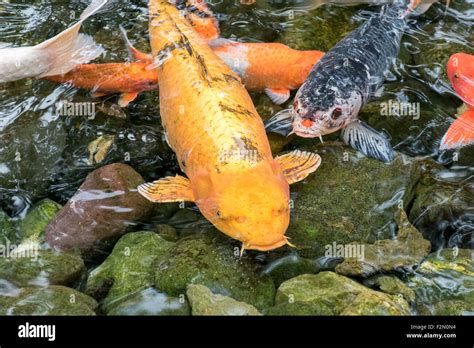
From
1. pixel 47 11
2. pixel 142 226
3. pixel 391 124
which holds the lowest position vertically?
pixel 142 226

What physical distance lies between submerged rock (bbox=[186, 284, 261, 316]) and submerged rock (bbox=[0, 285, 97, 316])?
836 millimetres

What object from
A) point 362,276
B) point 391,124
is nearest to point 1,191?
point 362,276

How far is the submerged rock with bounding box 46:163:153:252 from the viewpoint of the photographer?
539cm

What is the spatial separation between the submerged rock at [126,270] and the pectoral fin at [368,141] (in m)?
2.18

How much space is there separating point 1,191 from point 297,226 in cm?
312

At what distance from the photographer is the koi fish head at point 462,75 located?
Result: 623cm

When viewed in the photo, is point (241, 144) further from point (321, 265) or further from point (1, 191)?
point (1, 191)

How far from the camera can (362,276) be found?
Answer: 195 inches

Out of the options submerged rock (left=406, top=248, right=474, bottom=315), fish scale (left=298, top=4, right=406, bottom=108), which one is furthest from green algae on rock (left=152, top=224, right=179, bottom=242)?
submerged rock (left=406, top=248, right=474, bottom=315)

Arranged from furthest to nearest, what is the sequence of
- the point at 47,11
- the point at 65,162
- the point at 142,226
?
the point at 47,11 < the point at 65,162 < the point at 142,226

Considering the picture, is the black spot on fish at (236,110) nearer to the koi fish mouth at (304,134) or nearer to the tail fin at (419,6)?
the koi fish mouth at (304,134)

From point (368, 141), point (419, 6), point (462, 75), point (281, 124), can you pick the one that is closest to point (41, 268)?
point (281, 124)
